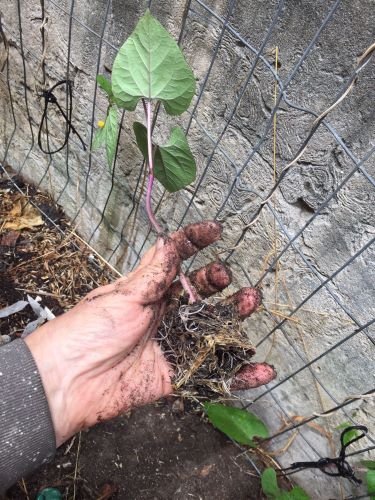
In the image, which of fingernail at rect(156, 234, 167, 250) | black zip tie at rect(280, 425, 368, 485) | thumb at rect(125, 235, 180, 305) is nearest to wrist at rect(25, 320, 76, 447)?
thumb at rect(125, 235, 180, 305)

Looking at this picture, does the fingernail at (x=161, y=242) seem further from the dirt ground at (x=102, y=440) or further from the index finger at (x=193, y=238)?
the dirt ground at (x=102, y=440)

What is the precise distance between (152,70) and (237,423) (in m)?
1.22

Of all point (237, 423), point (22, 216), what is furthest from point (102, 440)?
point (22, 216)

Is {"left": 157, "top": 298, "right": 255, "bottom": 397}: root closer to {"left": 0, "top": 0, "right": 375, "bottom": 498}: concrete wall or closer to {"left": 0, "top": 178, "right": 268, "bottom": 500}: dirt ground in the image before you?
{"left": 0, "top": 0, "right": 375, "bottom": 498}: concrete wall

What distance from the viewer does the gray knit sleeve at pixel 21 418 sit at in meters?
0.97

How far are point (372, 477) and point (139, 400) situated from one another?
0.71m

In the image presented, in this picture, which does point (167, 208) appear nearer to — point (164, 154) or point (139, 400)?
point (164, 154)

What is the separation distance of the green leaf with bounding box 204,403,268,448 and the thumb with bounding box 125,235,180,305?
0.67 meters

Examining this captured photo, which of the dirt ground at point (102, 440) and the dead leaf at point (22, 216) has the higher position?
the dead leaf at point (22, 216)

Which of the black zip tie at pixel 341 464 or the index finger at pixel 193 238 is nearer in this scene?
the index finger at pixel 193 238

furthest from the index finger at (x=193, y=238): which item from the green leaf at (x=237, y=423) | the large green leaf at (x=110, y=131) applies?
the green leaf at (x=237, y=423)

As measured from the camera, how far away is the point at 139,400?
1.16m

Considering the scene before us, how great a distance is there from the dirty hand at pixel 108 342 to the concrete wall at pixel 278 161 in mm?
310

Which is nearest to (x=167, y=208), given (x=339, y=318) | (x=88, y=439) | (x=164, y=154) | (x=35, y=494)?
(x=164, y=154)
